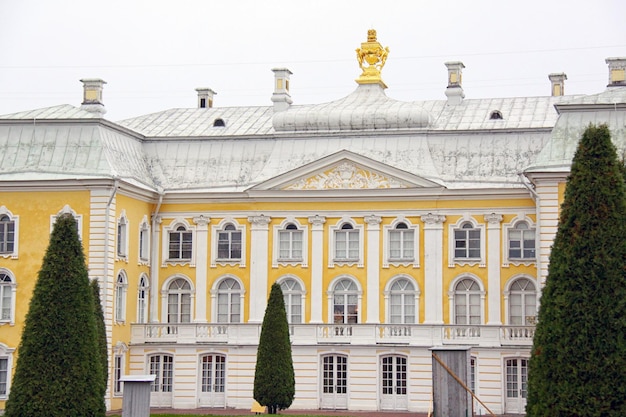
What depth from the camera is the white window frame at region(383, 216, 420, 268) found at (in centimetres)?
5272

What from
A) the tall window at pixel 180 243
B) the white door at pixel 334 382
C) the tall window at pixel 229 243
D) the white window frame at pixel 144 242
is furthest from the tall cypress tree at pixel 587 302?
the tall window at pixel 180 243

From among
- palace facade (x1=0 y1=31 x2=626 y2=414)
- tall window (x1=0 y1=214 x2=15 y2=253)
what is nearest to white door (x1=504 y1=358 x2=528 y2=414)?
palace facade (x1=0 y1=31 x2=626 y2=414)

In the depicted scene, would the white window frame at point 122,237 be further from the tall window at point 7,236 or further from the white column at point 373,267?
the white column at point 373,267

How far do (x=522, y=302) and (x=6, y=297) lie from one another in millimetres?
19940

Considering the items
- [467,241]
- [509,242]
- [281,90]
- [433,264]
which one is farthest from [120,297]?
→ [509,242]

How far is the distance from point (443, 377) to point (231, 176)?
2909cm

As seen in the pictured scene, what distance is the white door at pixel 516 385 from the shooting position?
164 feet

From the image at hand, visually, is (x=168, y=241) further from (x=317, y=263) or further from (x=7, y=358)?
(x=7, y=358)

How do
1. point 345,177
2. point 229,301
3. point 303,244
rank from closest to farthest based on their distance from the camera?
point 345,177
point 303,244
point 229,301

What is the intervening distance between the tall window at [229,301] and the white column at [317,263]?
3161mm

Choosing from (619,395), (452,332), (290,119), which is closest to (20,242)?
(290,119)

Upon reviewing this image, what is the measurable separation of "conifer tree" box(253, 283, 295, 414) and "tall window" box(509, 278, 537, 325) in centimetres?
1082

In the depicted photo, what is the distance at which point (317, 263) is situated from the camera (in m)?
53.7

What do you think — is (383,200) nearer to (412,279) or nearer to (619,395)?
(412,279)
